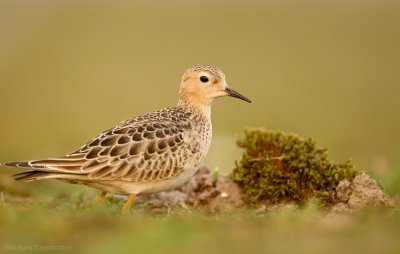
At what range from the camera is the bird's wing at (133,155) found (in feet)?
31.2

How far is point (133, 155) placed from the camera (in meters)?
9.75

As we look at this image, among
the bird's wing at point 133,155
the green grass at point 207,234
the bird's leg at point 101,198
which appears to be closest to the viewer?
the green grass at point 207,234

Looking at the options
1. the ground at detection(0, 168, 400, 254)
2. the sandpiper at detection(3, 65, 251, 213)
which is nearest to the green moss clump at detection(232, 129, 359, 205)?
the sandpiper at detection(3, 65, 251, 213)

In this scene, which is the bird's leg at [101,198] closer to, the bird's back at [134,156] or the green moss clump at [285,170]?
the bird's back at [134,156]

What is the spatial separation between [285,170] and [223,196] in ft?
3.29

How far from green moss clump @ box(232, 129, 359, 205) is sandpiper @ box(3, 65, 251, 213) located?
3.45 feet

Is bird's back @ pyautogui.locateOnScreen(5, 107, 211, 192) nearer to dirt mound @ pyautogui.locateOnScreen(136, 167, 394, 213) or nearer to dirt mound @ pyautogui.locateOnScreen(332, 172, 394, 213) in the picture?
dirt mound @ pyautogui.locateOnScreen(136, 167, 394, 213)

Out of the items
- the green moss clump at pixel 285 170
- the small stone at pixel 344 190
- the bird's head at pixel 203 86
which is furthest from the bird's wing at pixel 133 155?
the small stone at pixel 344 190

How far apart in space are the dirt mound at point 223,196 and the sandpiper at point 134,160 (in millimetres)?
833

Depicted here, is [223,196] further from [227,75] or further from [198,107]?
[227,75]

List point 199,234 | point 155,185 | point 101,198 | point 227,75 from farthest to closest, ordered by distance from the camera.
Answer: point 227,75 → point 101,198 → point 155,185 → point 199,234

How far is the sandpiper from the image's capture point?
30.8ft

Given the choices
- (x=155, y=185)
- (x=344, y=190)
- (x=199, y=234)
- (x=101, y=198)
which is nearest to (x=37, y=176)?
(x=101, y=198)

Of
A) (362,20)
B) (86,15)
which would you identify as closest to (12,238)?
(362,20)
